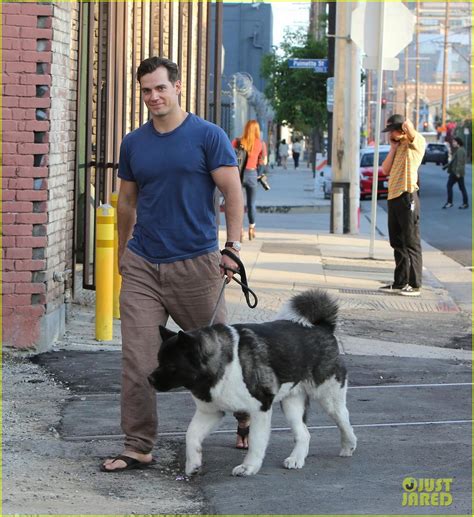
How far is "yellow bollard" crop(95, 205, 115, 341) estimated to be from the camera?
971 cm

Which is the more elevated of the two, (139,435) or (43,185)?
(43,185)

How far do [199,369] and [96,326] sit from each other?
4153 mm

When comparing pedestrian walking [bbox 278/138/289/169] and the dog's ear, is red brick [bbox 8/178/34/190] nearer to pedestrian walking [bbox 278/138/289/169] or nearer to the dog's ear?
the dog's ear

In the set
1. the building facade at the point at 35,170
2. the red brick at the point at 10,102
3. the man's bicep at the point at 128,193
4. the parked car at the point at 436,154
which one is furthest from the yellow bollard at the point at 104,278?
the parked car at the point at 436,154

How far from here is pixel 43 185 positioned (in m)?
9.00

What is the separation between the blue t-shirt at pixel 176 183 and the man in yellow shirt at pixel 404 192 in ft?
22.5

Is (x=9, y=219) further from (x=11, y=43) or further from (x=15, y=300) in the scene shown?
(x=11, y=43)

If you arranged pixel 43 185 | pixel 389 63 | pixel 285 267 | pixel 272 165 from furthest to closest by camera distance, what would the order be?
pixel 272 165, pixel 389 63, pixel 285 267, pixel 43 185

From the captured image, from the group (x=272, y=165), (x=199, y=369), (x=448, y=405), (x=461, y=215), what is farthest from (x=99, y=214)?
(x=272, y=165)

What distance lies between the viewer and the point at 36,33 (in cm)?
886

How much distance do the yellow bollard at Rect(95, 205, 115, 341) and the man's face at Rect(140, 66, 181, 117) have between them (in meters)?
3.70

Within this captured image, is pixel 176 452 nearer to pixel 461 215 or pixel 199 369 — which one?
pixel 199 369

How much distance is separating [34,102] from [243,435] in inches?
136

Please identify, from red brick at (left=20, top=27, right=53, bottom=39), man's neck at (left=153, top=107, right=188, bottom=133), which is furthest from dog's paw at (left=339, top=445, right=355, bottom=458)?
red brick at (left=20, top=27, right=53, bottom=39)
